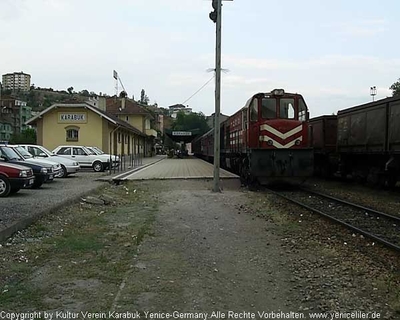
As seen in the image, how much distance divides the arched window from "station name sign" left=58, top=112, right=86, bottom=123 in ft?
1.95

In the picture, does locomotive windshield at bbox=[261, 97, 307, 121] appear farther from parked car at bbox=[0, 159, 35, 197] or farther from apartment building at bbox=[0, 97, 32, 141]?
apartment building at bbox=[0, 97, 32, 141]

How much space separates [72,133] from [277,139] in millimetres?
26218

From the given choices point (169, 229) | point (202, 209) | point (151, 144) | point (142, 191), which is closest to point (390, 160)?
point (202, 209)

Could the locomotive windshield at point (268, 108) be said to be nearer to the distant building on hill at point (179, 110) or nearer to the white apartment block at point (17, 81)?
the distant building on hill at point (179, 110)

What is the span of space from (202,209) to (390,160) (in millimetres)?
7445

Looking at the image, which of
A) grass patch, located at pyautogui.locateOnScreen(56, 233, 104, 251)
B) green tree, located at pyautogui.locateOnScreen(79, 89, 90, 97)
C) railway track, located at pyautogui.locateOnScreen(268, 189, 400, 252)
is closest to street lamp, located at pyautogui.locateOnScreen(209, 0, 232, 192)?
railway track, located at pyautogui.locateOnScreen(268, 189, 400, 252)

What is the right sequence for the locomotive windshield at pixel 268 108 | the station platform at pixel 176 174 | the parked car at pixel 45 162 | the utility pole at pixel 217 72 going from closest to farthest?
the utility pole at pixel 217 72, the locomotive windshield at pixel 268 108, the parked car at pixel 45 162, the station platform at pixel 176 174

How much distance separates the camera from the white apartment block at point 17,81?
163500mm

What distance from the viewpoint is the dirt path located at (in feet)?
16.3

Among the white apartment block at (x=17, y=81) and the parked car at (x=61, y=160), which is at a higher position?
the white apartment block at (x=17, y=81)

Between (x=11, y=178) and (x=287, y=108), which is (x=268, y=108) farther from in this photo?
(x=11, y=178)

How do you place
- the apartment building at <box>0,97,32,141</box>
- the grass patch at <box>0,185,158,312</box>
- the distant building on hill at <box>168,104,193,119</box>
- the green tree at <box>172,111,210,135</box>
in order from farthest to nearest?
1. the distant building on hill at <box>168,104,193,119</box>
2. the green tree at <box>172,111,210,135</box>
3. the apartment building at <box>0,97,32,141</box>
4. the grass patch at <box>0,185,158,312</box>

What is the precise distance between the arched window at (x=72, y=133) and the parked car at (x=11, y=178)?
25.7m

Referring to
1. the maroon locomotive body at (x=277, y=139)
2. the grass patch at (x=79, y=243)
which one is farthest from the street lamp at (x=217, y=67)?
the grass patch at (x=79, y=243)
